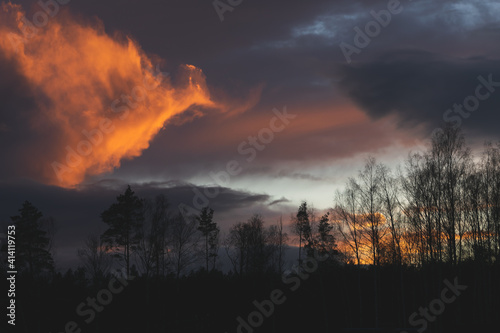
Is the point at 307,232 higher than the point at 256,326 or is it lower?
higher

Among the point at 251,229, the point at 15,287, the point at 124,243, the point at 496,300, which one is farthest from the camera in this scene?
the point at 251,229

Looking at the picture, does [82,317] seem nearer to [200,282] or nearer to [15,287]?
[15,287]

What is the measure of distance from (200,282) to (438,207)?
17662mm

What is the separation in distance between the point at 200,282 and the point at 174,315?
10.7ft

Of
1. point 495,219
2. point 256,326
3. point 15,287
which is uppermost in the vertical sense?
point 495,219

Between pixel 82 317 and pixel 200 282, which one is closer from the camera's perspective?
pixel 82 317

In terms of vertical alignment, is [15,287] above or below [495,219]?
below

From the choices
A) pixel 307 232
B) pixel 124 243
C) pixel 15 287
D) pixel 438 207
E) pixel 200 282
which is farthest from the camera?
pixel 307 232

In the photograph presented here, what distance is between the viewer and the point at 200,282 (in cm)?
2197

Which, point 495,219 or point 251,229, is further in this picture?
point 251,229

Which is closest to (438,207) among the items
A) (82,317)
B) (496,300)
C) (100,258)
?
(496,300)

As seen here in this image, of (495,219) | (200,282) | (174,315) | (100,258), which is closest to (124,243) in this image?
(100,258)

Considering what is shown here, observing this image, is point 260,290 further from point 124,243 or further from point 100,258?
point 100,258

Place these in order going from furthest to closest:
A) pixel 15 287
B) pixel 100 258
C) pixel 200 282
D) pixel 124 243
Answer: pixel 100 258
pixel 124 243
pixel 200 282
pixel 15 287
